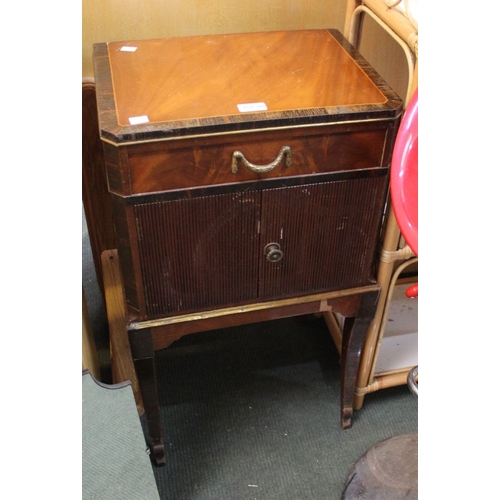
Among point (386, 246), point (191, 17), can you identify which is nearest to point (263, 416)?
point (386, 246)

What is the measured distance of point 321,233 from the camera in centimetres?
91

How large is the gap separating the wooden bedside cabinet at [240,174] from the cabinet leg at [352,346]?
4cm

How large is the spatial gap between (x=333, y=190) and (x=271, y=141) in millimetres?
138

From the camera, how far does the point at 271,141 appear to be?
791 mm

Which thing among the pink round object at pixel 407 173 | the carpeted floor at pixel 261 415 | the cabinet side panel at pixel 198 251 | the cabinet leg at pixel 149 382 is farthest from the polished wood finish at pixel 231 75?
the carpeted floor at pixel 261 415

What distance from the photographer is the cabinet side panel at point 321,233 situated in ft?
2.83

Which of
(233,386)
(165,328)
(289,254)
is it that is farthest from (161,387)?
(289,254)

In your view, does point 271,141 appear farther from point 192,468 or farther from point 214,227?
point 192,468

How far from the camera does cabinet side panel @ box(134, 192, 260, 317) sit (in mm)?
820

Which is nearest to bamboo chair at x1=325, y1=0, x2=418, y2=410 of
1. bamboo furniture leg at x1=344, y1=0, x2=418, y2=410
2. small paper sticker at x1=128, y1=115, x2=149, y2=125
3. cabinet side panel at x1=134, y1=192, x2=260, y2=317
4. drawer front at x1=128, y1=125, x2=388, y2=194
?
bamboo furniture leg at x1=344, y1=0, x2=418, y2=410

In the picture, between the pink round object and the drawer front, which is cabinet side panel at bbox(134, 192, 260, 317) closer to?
the drawer front

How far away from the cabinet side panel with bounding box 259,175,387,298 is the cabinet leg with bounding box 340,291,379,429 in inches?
2.7

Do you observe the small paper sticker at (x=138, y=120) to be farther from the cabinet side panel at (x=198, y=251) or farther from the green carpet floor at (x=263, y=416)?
the green carpet floor at (x=263, y=416)

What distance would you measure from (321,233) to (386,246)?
0.17m
